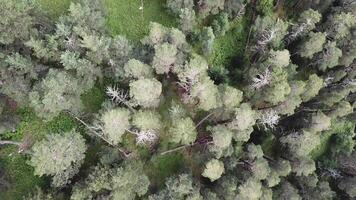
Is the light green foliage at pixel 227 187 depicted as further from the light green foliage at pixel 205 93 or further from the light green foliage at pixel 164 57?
the light green foliage at pixel 164 57

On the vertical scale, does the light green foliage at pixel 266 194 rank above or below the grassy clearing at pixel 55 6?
below

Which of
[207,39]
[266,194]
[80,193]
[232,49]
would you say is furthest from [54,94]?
[232,49]

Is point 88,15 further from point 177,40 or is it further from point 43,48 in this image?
point 177,40

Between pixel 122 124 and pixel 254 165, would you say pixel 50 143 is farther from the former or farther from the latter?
pixel 254 165

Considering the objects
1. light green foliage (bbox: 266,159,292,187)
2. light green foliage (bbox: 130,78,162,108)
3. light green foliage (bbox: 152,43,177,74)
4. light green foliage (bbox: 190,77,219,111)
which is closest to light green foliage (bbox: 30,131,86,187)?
light green foliage (bbox: 130,78,162,108)

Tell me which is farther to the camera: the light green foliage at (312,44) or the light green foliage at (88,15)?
the light green foliage at (312,44)

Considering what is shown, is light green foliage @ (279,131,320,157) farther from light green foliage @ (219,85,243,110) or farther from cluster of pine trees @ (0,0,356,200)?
light green foliage @ (219,85,243,110)

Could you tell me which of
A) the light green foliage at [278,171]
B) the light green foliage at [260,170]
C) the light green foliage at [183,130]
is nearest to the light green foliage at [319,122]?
the light green foliage at [278,171]
